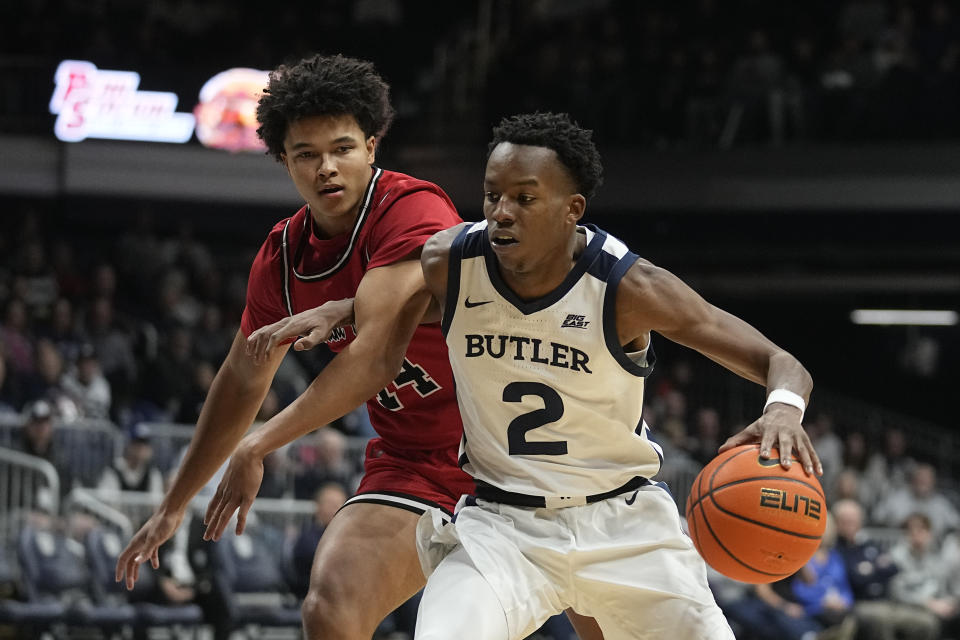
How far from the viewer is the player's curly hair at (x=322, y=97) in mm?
3848

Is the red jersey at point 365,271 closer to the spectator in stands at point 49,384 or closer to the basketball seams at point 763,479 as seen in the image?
the basketball seams at point 763,479

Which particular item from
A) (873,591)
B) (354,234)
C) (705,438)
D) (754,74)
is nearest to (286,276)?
(354,234)

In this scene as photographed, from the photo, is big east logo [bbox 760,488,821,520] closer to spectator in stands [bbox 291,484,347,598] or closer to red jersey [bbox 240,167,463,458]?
red jersey [bbox 240,167,463,458]

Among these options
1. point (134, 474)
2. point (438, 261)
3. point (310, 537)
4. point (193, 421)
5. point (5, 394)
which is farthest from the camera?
point (193, 421)

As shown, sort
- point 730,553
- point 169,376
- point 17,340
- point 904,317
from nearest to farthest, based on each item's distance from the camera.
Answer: point 730,553
point 17,340
point 169,376
point 904,317

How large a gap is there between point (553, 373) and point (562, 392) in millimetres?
60

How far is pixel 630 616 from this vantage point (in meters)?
3.45

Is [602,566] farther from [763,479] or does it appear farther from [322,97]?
[322,97]

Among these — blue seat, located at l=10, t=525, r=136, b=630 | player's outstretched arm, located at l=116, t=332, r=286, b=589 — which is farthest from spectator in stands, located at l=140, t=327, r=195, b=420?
player's outstretched arm, located at l=116, t=332, r=286, b=589

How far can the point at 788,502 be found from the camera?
3248mm

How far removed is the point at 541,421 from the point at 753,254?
43.2 feet

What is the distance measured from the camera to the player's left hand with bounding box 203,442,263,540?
139 inches

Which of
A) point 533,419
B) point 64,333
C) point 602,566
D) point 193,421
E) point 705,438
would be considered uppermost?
point 533,419

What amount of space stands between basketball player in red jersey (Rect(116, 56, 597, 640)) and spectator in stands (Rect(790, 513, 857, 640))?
6.95 m
